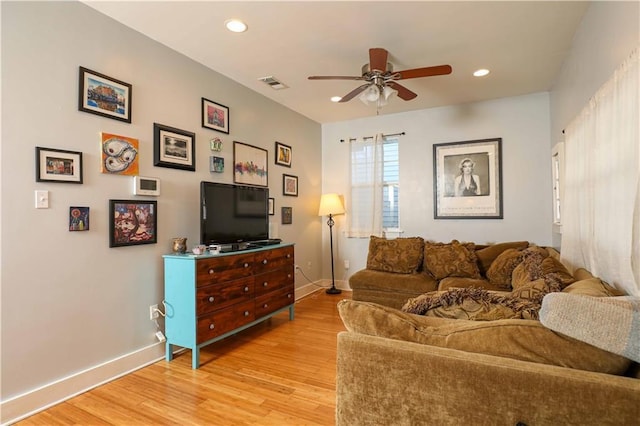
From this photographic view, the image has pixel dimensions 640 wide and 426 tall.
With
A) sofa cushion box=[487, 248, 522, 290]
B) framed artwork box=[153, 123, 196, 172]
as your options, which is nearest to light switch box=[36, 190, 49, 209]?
framed artwork box=[153, 123, 196, 172]

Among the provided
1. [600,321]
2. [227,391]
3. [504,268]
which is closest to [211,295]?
[227,391]

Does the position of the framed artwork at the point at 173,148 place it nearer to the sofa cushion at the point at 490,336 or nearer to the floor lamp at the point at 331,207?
the sofa cushion at the point at 490,336

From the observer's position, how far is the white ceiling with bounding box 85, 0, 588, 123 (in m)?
2.40

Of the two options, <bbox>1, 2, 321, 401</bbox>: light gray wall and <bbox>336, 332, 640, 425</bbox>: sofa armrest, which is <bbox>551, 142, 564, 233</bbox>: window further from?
<bbox>1, 2, 321, 401</bbox>: light gray wall

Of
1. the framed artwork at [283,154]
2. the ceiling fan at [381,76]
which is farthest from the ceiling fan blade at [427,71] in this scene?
the framed artwork at [283,154]

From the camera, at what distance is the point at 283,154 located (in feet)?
14.9

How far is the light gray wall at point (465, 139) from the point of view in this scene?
423 cm

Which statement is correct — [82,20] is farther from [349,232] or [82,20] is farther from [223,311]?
[349,232]

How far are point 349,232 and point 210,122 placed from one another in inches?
111

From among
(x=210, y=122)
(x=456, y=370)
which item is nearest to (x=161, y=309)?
(x=210, y=122)

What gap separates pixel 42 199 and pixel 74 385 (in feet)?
4.18

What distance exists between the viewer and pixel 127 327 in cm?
260

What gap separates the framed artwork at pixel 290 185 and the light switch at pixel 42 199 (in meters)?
2.74

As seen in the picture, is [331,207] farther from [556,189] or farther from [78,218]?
[78,218]
